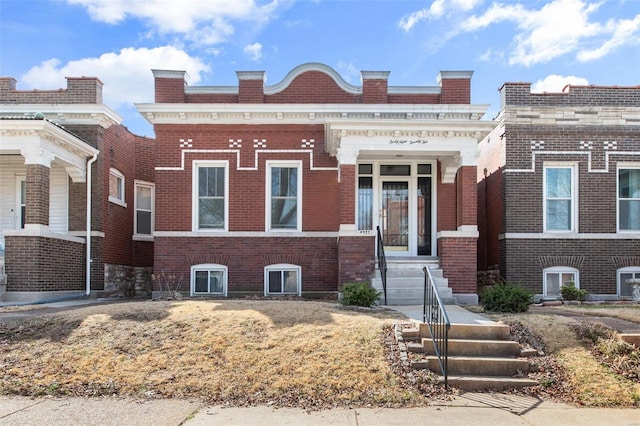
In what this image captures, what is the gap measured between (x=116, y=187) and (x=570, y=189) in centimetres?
1305

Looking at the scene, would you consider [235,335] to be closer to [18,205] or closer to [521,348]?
[521,348]

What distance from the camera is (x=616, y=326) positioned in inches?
339

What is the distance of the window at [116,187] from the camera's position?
1608 centimetres

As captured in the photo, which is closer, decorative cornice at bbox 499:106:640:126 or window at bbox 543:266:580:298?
window at bbox 543:266:580:298

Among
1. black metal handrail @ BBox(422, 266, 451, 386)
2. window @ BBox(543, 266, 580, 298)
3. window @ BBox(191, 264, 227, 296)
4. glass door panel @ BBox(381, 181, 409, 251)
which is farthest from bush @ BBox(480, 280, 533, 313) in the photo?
window @ BBox(191, 264, 227, 296)

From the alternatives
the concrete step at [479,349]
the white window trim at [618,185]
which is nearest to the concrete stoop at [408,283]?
the concrete step at [479,349]

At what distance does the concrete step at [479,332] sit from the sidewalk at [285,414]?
1.59 m

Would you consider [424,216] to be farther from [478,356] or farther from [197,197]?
[478,356]

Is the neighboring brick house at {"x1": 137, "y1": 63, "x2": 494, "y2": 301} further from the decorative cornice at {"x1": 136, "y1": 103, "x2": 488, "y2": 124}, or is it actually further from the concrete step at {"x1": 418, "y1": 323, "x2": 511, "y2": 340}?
the concrete step at {"x1": 418, "y1": 323, "x2": 511, "y2": 340}

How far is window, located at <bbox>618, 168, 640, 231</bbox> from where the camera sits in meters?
14.8

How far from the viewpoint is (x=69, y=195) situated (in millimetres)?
14945

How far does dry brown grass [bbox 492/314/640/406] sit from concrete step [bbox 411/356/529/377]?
0.62 m

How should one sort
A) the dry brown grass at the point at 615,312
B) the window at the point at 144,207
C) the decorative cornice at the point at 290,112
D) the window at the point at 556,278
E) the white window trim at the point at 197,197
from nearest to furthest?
the dry brown grass at the point at 615,312 < the decorative cornice at the point at 290,112 < the white window trim at the point at 197,197 < the window at the point at 556,278 < the window at the point at 144,207

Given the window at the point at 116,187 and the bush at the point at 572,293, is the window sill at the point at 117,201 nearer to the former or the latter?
the window at the point at 116,187
